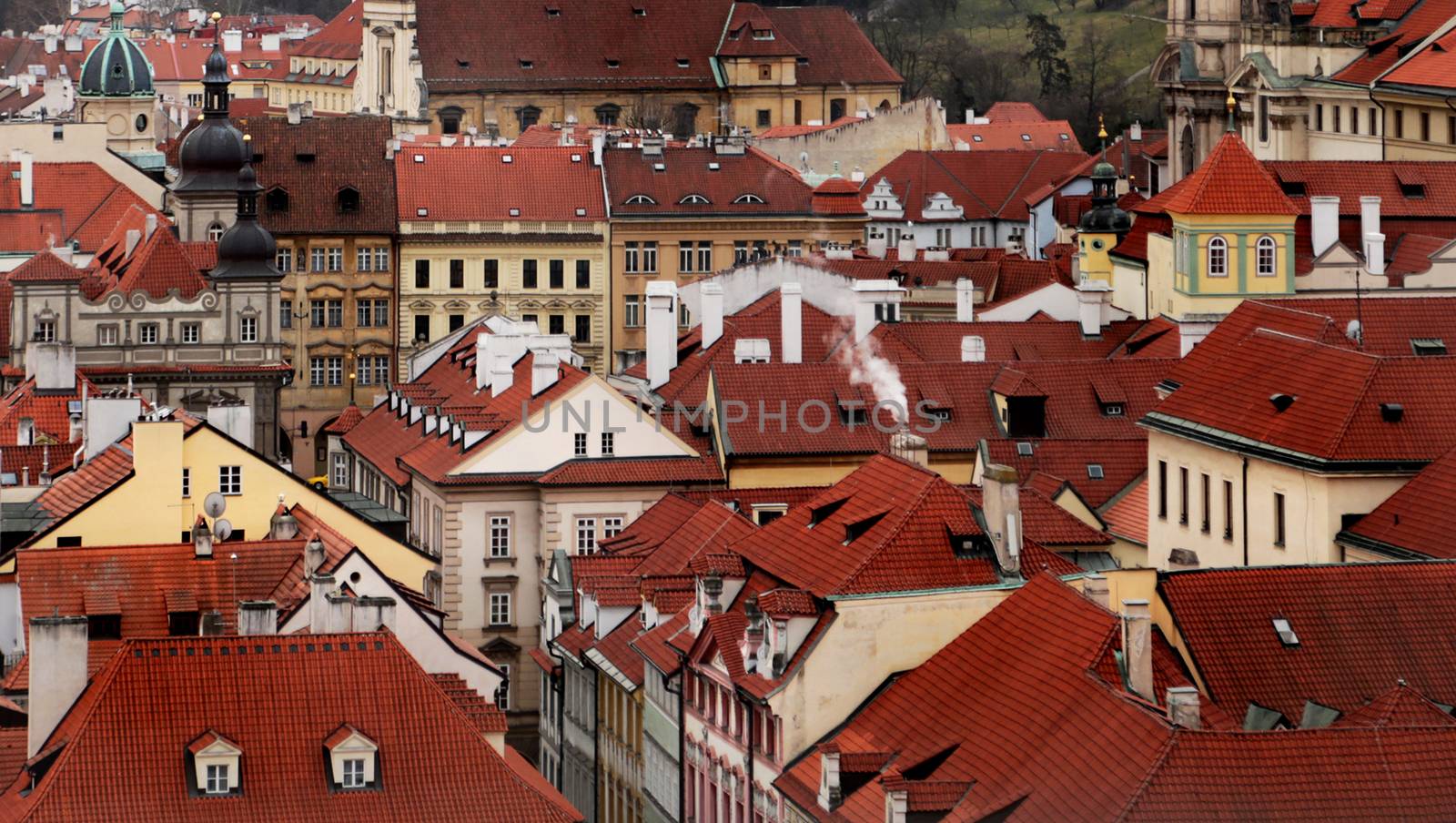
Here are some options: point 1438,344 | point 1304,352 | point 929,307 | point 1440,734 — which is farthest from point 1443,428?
point 929,307

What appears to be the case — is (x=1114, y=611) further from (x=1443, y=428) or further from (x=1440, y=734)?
(x=1443, y=428)

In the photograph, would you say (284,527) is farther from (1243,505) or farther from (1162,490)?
(1243,505)

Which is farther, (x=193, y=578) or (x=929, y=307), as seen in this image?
(x=929, y=307)

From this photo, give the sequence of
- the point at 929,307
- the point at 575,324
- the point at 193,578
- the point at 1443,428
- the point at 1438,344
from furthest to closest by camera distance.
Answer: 1. the point at 575,324
2. the point at 929,307
3. the point at 1438,344
4. the point at 1443,428
5. the point at 193,578

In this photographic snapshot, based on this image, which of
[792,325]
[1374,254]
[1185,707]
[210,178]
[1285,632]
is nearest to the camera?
Answer: [1185,707]

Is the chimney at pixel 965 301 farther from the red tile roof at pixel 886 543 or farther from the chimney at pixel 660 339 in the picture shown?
the red tile roof at pixel 886 543

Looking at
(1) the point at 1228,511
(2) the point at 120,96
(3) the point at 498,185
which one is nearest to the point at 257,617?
(1) the point at 1228,511

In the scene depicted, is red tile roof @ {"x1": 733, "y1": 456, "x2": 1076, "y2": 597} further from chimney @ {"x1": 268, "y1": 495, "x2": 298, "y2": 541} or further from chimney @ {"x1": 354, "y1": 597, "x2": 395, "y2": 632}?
chimney @ {"x1": 268, "y1": 495, "x2": 298, "y2": 541}

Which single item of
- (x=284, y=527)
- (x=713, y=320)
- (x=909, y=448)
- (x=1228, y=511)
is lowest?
(x=284, y=527)
